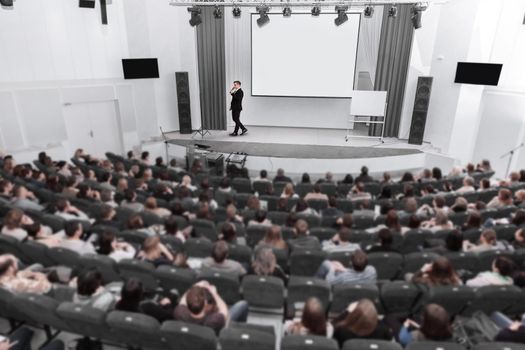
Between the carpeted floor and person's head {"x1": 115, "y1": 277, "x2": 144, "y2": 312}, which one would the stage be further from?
person's head {"x1": 115, "y1": 277, "x2": 144, "y2": 312}

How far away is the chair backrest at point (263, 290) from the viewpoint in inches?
143

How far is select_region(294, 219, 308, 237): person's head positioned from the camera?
4785 millimetres

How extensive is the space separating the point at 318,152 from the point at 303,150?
1.59ft

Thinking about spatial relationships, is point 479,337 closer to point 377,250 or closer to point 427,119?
point 377,250

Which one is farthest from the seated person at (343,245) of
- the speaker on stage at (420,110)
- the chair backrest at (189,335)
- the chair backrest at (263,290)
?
the speaker on stage at (420,110)

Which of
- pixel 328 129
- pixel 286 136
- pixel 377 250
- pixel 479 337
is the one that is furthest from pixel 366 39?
pixel 479 337

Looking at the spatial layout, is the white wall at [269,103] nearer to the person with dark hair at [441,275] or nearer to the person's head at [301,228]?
the person's head at [301,228]

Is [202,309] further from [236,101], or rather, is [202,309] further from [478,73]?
[478,73]

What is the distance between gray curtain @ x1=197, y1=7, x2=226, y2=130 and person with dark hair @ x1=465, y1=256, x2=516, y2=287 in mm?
11264

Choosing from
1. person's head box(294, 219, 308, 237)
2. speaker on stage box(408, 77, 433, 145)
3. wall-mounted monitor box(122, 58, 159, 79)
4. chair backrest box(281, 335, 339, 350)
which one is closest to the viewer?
chair backrest box(281, 335, 339, 350)

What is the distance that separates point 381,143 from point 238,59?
20.7 feet

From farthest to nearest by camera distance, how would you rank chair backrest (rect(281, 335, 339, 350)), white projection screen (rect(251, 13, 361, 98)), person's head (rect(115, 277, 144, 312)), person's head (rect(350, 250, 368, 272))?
white projection screen (rect(251, 13, 361, 98)) → person's head (rect(350, 250, 368, 272)) → person's head (rect(115, 277, 144, 312)) → chair backrest (rect(281, 335, 339, 350))

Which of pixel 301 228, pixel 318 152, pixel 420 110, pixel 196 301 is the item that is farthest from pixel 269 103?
pixel 196 301

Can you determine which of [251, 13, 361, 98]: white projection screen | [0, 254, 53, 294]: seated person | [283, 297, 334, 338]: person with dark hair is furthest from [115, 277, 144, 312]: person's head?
[251, 13, 361, 98]: white projection screen
